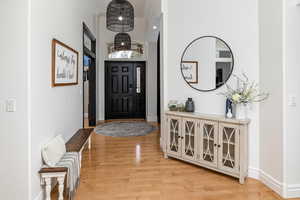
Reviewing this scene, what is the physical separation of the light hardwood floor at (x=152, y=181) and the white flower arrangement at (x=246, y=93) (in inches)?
42.8

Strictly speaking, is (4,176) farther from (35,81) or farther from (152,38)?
(152,38)

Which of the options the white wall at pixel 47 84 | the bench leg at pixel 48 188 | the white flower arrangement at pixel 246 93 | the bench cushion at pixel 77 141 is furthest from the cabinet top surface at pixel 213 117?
the bench leg at pixel 48 188

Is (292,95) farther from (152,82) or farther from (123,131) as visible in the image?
(152,82)

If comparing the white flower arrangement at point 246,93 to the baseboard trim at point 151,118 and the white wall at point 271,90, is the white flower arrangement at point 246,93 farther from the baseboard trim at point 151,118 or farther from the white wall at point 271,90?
the baseboard trim at point 151,118

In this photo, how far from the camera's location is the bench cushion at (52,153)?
7.29ft

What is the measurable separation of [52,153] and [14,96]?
0.74 meters

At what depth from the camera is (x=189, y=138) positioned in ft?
10.8

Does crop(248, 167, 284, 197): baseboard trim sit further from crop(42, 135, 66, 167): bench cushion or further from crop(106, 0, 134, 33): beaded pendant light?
crop(106, 0, 134, 33): beaded pendant light

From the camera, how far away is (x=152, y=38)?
7.18 metres

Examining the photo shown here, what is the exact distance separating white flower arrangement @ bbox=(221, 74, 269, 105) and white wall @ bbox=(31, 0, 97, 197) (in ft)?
7.77

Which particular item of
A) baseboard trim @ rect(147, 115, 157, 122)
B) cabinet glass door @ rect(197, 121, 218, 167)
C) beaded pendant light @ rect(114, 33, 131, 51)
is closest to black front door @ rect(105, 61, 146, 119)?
baseboard trim @ rect(147, 115, 157, 122)

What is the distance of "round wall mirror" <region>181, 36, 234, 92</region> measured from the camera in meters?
3.19

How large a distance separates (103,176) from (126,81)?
5438 millimetres

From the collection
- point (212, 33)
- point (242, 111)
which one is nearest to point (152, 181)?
point (242, 111)
